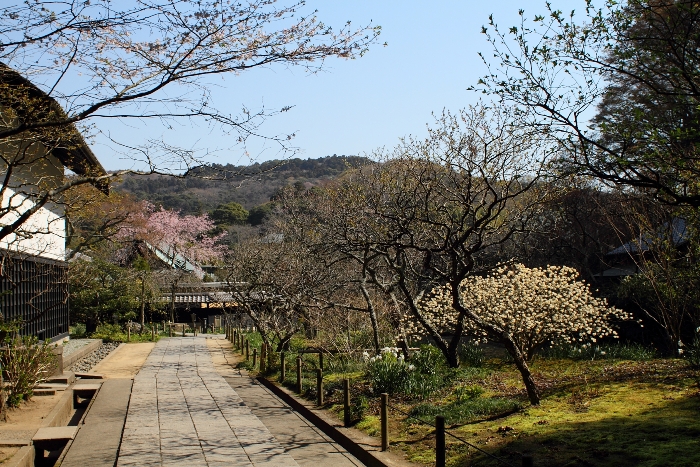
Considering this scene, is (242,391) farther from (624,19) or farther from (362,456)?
(624,19)

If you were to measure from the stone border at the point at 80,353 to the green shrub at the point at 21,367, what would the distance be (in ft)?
21.9

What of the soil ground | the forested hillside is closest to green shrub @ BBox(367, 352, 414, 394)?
the soil ground

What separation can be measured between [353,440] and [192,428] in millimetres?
2876

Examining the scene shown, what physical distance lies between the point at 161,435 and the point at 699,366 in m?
8.59

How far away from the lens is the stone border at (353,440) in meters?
7.42

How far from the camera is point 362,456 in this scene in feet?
26.2

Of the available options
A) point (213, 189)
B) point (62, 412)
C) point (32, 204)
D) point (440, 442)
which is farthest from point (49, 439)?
point (213, 189)

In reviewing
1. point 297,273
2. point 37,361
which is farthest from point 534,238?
point 37,361

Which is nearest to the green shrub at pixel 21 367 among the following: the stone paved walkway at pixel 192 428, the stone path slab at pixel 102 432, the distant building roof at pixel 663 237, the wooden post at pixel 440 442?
the stone path slab at pixel 102 432

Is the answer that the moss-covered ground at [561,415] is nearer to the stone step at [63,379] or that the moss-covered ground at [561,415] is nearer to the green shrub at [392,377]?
the green shrub at [392,377]

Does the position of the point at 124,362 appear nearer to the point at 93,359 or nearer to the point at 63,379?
the point at 93,359

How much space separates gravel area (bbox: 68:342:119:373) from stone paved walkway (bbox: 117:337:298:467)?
9.52 ft

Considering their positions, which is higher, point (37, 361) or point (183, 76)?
point (183, 76)

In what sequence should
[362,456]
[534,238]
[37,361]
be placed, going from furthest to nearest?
[534,238] → [37,361] → [362,456]
